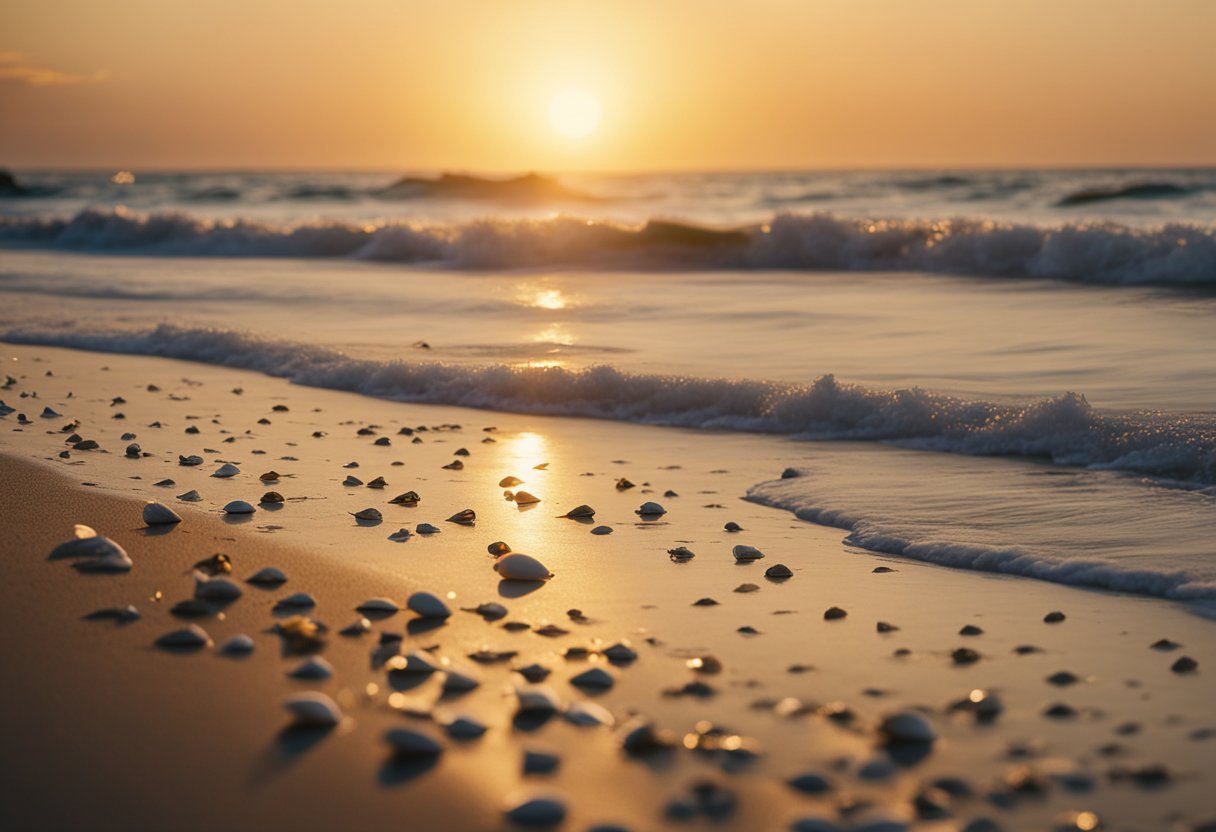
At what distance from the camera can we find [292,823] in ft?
8.23

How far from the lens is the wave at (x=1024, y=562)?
13.9ft

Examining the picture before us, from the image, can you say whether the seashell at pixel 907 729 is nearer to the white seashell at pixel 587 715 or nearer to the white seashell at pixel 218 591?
the white seashell at pixel 587 715

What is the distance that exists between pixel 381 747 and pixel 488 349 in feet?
24.9

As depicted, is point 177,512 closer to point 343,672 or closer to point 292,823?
point 343,672

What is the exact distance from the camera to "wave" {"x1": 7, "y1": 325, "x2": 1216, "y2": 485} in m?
6.19

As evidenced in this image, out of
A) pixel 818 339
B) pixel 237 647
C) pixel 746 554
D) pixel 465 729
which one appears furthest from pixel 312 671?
pixel 818 339

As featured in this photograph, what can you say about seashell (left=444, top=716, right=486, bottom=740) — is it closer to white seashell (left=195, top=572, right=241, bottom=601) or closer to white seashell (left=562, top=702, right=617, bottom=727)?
white seashell (left=562, top=702, right=617, bottom=727)

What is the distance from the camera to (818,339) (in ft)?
34.4

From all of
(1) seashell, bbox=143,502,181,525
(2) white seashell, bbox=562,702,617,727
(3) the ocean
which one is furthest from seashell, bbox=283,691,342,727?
(3) the ocean

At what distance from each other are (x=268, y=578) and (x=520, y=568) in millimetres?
810

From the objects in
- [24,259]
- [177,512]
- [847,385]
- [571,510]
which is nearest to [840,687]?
[571,510]

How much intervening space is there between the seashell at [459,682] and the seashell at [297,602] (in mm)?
830

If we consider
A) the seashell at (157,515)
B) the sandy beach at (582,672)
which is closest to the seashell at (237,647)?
the sandy beach at (582,672)

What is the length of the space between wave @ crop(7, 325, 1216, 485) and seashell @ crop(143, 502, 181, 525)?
3.46 meters
